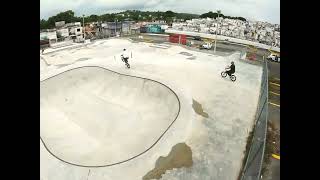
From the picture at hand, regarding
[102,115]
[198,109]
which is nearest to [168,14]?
[102,115]

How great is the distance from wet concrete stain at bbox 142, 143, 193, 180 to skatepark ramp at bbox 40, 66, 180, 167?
971 mm

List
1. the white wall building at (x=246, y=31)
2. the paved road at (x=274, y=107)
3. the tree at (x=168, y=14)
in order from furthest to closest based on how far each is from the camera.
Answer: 1. the tree at (x=168, y=14)
2. the white wall building at (x=246, y=31)
3. the paved road at (x=274, y=107)

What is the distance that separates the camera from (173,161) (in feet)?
31.3

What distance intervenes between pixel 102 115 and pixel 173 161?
6666 millimetres

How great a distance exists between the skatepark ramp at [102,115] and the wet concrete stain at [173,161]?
0.97 meters

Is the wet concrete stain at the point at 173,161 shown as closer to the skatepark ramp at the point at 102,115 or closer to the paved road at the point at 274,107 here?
the skatepark ramp at the point at 102,115

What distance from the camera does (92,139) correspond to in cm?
1256

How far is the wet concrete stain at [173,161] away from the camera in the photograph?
901 centimetres

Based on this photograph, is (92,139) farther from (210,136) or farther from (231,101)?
(231,101)

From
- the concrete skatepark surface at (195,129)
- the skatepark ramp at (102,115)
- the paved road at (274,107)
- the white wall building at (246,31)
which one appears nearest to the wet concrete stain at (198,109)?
the concrete skatepark surface at (195,129)
